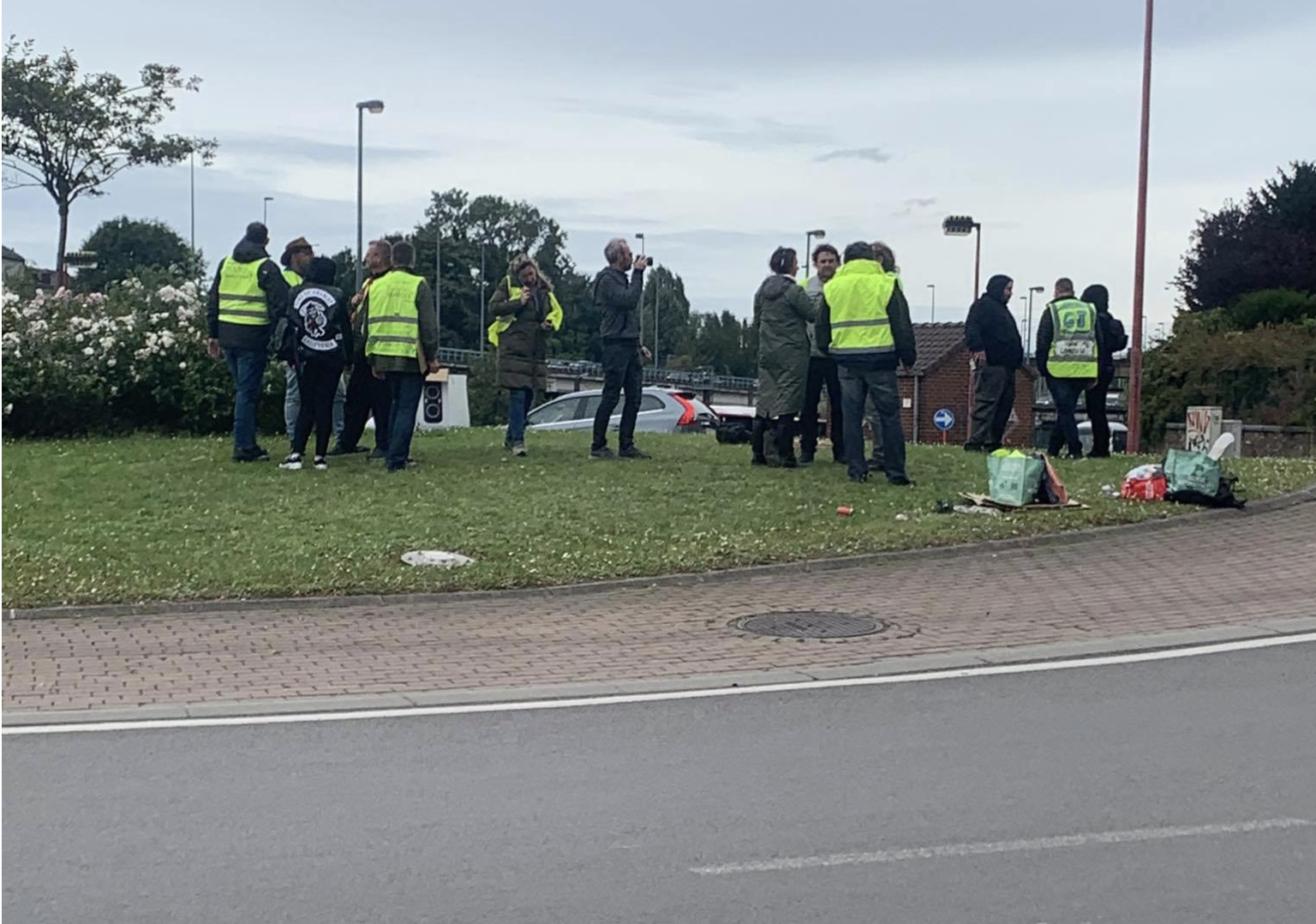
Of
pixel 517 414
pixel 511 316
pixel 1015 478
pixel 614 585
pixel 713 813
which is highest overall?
pixel 511 316

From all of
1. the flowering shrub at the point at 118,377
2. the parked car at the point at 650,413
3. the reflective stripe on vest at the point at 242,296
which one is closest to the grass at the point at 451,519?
the reflective stripe on vest at the point at 242,296

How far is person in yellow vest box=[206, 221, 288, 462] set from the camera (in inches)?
585

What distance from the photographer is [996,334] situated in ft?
53.4

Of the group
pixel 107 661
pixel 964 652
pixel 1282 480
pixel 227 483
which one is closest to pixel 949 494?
pixel 1282 480

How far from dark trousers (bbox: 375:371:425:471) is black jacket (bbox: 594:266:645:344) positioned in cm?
183

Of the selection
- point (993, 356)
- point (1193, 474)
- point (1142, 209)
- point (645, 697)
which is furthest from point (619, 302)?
point (1142, 209)

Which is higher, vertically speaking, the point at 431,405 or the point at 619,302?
the point at 619,302

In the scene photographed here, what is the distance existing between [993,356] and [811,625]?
7.27 metres

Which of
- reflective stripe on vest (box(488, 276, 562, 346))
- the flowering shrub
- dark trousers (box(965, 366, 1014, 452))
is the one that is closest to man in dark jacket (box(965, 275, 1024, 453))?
dark trousers (box(965, 366, 1014, 452))

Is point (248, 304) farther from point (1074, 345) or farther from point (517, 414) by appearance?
point (1074, 345)

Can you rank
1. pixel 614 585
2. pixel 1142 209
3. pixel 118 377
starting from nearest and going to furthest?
pixel 614 585 → pixel 118 377 → pixel 1142 209

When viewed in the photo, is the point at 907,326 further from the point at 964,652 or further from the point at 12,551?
the point at 12,551

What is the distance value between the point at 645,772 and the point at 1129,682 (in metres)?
2.95

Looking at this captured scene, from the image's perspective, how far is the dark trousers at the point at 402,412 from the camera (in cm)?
1451
